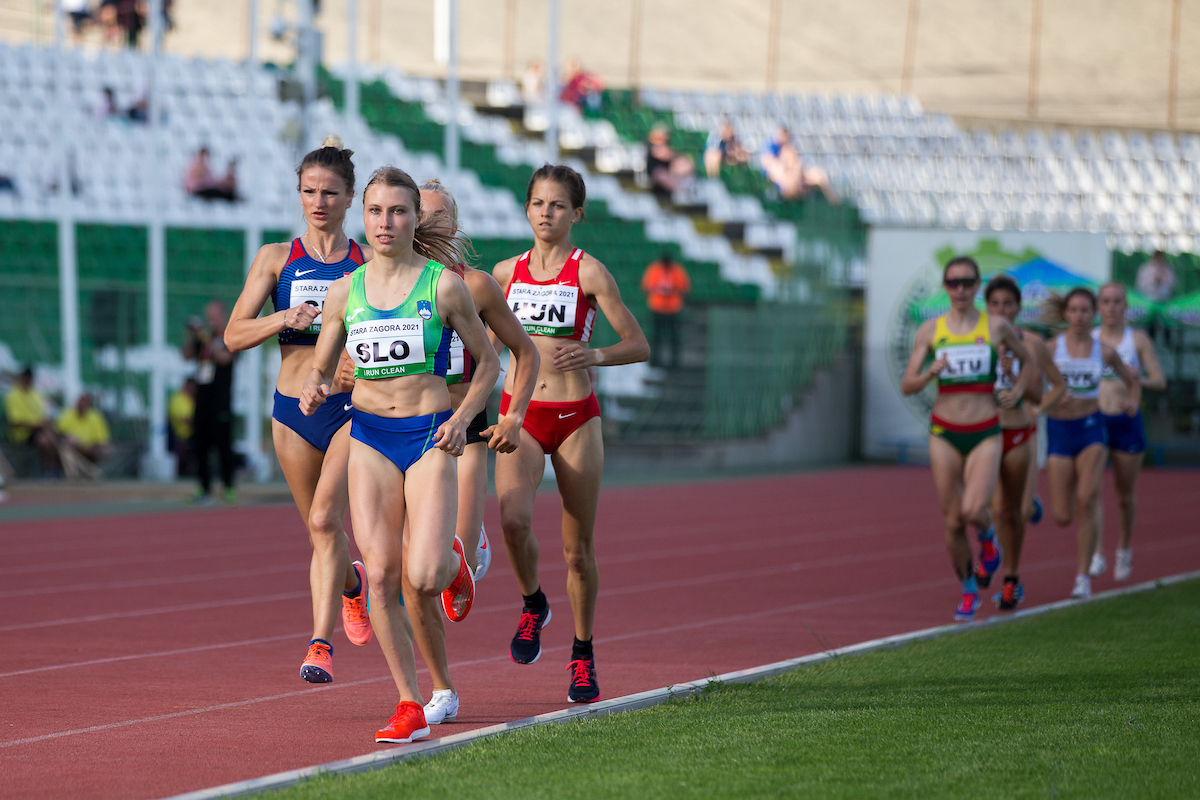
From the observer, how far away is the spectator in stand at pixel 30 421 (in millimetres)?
19500

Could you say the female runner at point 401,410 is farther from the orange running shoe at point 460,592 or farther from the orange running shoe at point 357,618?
the orange running shoe at point 357,618

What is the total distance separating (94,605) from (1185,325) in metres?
21.4

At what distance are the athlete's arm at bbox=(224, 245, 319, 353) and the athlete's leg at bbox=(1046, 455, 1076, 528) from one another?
6562 millimetres

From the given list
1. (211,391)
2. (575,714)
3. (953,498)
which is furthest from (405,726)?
(211,391)

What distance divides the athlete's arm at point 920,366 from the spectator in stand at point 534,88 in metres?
25.9

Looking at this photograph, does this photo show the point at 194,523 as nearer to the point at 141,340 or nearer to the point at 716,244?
the point at 141,340

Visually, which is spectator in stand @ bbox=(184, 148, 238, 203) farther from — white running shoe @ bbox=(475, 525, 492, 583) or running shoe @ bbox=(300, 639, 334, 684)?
running shoe @ bbox=(300, 639, 334, 684)

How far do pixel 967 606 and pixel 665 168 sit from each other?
23550 mm

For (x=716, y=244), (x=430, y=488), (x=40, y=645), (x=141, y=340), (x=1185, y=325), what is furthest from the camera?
(x=716, y=244)

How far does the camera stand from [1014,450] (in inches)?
391

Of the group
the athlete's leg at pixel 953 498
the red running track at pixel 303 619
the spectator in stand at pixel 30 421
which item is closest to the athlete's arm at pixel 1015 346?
the athlete's leg at pixel 953 498

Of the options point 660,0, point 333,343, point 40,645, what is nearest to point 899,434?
point 40,645

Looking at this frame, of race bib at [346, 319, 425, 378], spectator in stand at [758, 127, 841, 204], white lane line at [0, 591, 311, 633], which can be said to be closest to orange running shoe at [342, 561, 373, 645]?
race bib at [346, 319, 425, 378]

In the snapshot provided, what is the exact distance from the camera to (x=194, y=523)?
15.3 m
